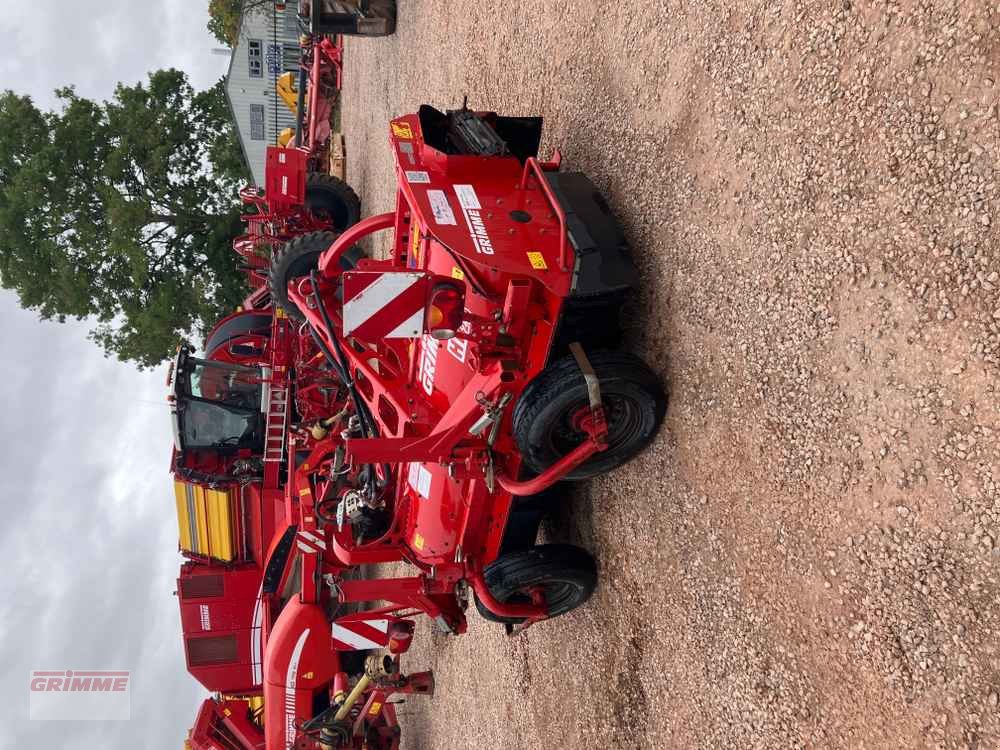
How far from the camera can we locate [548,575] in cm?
361

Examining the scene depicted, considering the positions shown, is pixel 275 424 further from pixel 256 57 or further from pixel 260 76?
pixel 256 57

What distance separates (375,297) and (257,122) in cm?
1793

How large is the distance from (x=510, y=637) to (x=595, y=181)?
128 inches


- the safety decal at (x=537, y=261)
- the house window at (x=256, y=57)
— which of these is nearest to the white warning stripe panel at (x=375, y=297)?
the safety decal at (x=537, y=261)

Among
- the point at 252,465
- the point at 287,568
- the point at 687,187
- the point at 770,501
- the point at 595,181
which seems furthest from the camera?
the point at 252,465

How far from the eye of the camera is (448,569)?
382 centimetres

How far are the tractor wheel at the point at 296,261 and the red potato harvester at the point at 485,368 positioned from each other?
272 centimetres

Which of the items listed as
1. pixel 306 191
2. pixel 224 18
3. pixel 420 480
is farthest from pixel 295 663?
pixel 224 18

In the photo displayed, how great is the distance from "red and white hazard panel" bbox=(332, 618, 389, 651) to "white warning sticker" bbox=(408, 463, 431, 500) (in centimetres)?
146

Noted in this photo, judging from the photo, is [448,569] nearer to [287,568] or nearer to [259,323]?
[287,568]

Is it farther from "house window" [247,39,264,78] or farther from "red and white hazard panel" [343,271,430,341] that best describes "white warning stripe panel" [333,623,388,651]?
"house window" [247,39,264,78]

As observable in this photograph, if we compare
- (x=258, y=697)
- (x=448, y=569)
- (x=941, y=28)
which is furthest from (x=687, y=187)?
(x=258, y=697)

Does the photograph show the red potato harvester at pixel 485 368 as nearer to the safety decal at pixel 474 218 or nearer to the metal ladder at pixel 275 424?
the safety decal at pixel 474 218

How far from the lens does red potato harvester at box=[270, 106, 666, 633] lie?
2.96m
